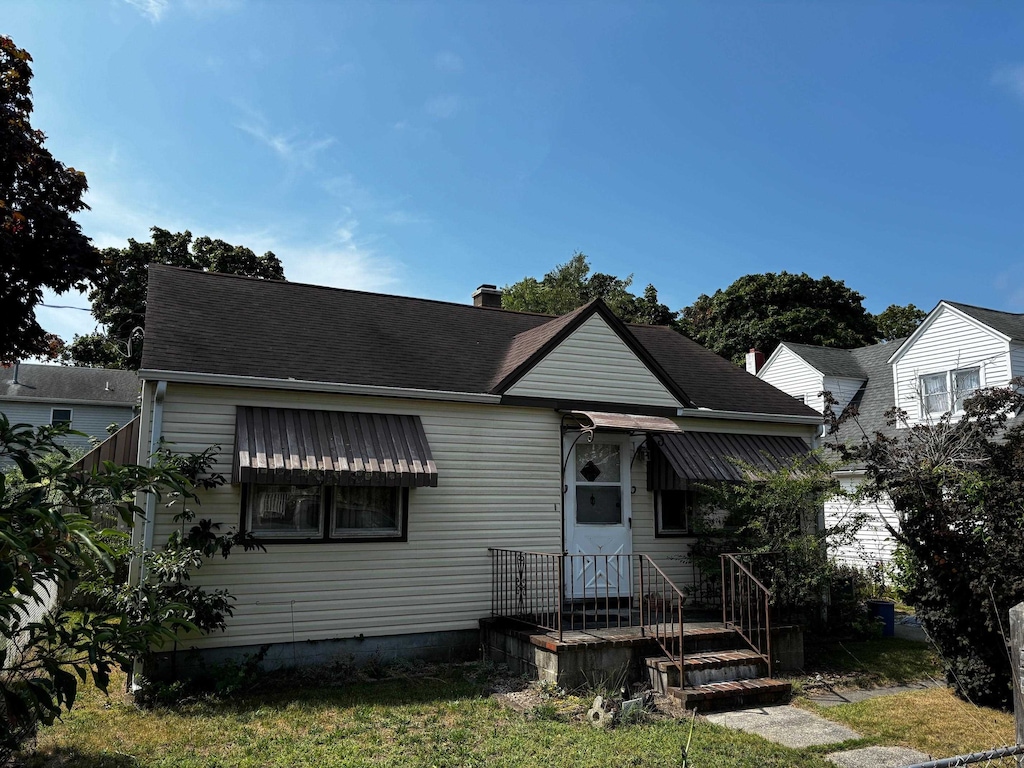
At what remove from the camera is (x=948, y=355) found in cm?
2172

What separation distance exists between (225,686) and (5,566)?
627cm

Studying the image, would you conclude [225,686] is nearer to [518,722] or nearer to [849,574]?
[518,722]

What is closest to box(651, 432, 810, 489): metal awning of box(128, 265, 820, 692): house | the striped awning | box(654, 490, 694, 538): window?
box(128, 265, 820, 692): house

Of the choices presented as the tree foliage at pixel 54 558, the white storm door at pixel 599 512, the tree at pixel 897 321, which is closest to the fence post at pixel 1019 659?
the tree foliage at pixel 54 558

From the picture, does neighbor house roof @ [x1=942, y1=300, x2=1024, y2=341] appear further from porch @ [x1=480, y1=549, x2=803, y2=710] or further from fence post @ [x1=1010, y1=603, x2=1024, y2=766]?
fence post @ [x1=1010, y1=603, x2=1024, y2=766]

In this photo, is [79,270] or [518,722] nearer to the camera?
[518,722]

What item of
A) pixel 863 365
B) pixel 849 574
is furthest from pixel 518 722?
pixel 863 365

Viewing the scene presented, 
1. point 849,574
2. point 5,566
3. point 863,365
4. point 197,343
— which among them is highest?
point 863,365

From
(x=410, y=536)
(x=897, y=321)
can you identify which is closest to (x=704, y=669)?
(x=410, y=536)

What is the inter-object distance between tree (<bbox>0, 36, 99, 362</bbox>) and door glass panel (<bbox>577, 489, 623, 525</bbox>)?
295 inches

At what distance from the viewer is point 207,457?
8.97 metres

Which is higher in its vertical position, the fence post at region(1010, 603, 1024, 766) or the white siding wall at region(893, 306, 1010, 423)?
the white siding wall at region(893, 306, 1010, 423)

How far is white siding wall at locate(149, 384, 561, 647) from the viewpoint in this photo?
9109 millimetres

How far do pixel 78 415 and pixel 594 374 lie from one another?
3115 centimetres
